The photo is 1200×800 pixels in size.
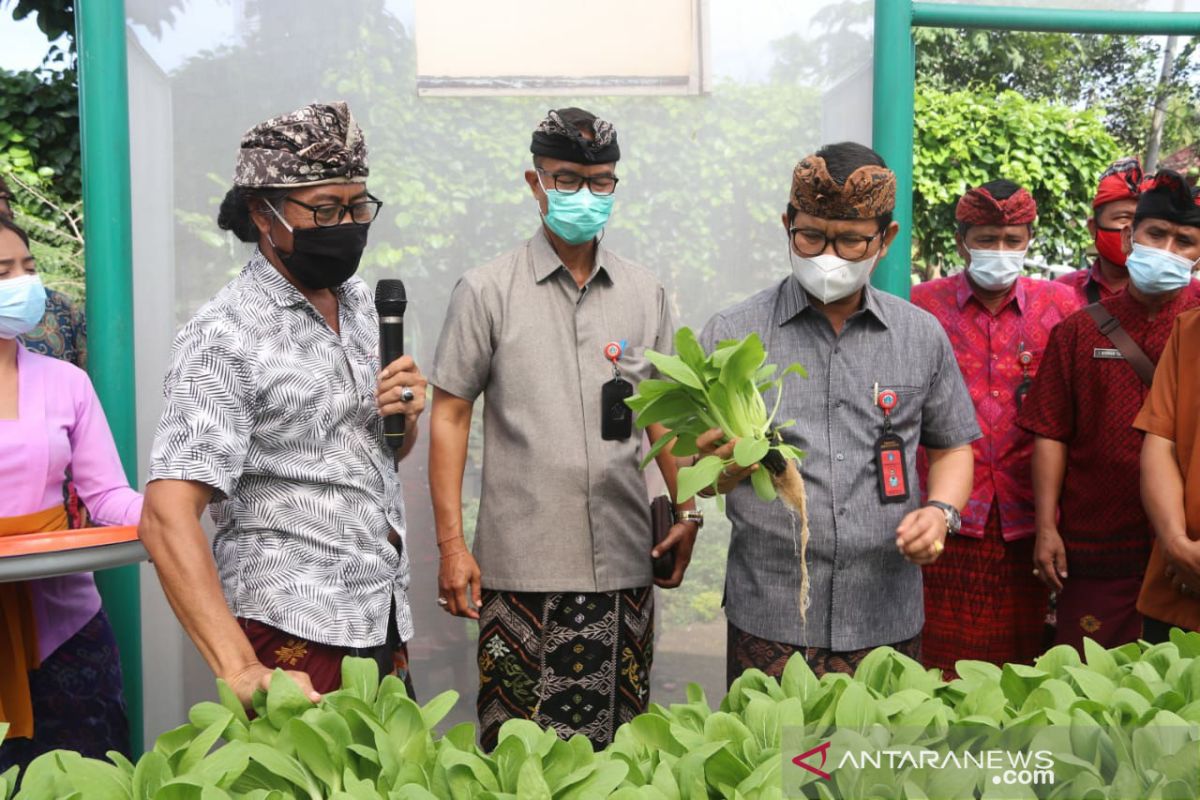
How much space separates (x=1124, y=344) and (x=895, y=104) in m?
1.13

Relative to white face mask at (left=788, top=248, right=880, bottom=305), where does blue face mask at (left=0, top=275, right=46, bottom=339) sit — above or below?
below

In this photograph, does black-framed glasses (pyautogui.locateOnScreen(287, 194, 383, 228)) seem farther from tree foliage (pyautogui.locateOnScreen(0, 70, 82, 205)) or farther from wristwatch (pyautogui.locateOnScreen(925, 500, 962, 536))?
tree foliage (pyautogui.locateOnScreen(0, 70, 82, 205))

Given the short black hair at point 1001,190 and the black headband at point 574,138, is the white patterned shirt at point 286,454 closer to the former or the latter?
the black headband at point 574,138

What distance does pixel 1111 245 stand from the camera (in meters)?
4.46

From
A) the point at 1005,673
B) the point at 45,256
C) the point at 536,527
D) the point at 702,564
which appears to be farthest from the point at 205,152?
the point at 45,256

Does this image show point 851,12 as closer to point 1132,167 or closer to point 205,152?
point 1132,167

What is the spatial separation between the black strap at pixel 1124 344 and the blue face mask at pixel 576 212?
170cm

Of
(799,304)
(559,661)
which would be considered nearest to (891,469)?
(799,304)

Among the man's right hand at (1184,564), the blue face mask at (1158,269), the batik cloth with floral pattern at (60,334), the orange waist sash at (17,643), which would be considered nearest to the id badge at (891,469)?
the man's right hand at (1184,564)

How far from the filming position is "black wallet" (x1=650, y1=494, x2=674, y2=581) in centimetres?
345

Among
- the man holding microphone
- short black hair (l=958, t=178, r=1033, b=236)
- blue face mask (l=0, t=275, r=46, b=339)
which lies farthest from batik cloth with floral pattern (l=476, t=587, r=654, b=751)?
short black hair (l=958, t=178, r=1033, b=236)

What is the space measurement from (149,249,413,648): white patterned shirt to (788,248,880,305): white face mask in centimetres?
117

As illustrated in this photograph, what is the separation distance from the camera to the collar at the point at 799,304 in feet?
10.3

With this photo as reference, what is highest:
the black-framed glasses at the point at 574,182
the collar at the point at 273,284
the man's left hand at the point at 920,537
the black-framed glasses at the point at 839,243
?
the black-framed glasses at the point at 574,182
